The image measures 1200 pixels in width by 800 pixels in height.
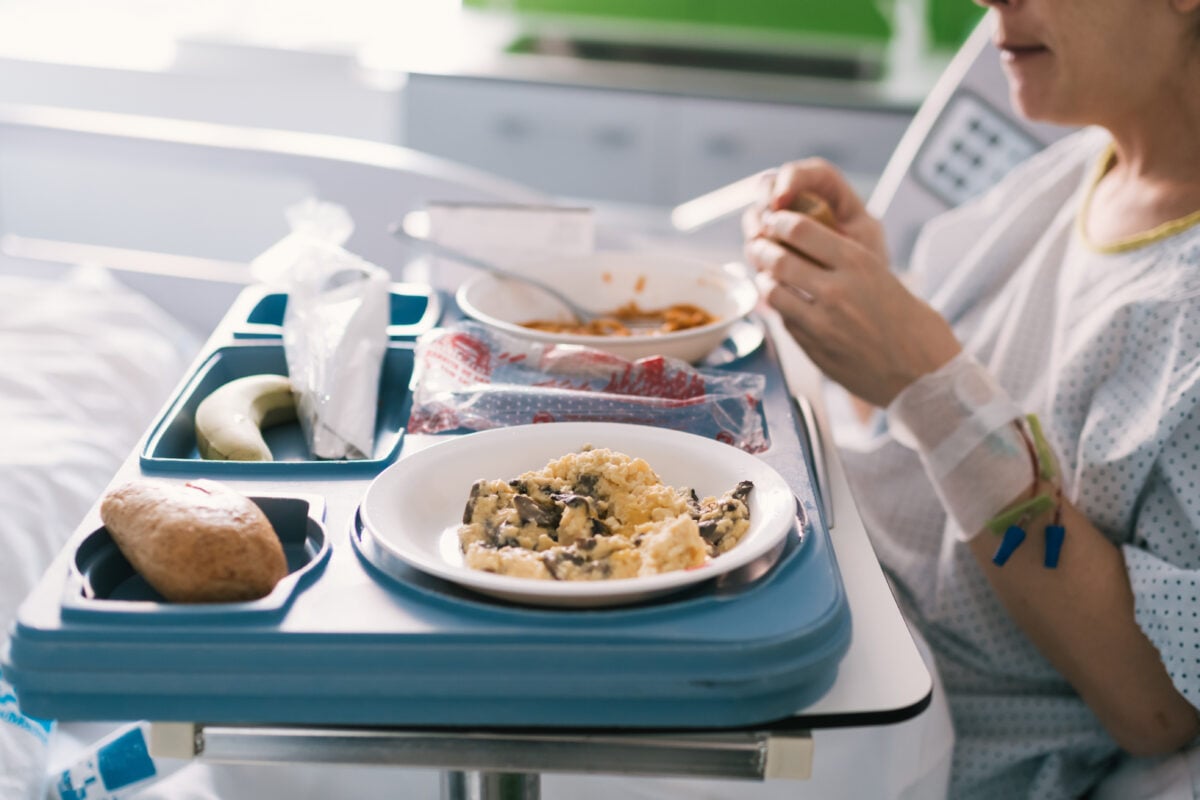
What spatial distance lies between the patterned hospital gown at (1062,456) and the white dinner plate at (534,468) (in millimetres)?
373

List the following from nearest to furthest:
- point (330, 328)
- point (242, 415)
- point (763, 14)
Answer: point (242, 415)
point (330, 328)
point (763, 14)

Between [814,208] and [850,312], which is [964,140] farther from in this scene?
[850,312]

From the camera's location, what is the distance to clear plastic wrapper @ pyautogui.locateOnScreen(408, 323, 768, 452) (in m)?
0.99

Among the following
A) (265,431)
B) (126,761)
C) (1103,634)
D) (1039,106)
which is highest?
(1039,106)

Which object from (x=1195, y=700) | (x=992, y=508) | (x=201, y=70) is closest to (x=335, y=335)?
(x=992, y=508)

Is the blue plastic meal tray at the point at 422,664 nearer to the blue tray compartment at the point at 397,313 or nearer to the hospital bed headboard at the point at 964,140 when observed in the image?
the blue tray compartment at the point at 397,313

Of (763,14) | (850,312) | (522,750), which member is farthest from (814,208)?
(763,14)

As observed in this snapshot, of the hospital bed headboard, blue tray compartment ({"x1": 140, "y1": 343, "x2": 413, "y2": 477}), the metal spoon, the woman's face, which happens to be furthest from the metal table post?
the hospital bed headboard

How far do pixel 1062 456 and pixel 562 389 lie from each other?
500mm

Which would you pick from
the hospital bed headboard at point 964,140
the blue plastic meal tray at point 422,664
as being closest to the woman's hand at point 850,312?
the blue plastic meal tray at point 422,664

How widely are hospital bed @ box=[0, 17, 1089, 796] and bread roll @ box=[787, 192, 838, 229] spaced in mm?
161

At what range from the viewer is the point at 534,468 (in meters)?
0.89

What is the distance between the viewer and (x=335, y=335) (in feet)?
3.53

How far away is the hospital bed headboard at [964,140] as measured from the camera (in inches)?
74.2
